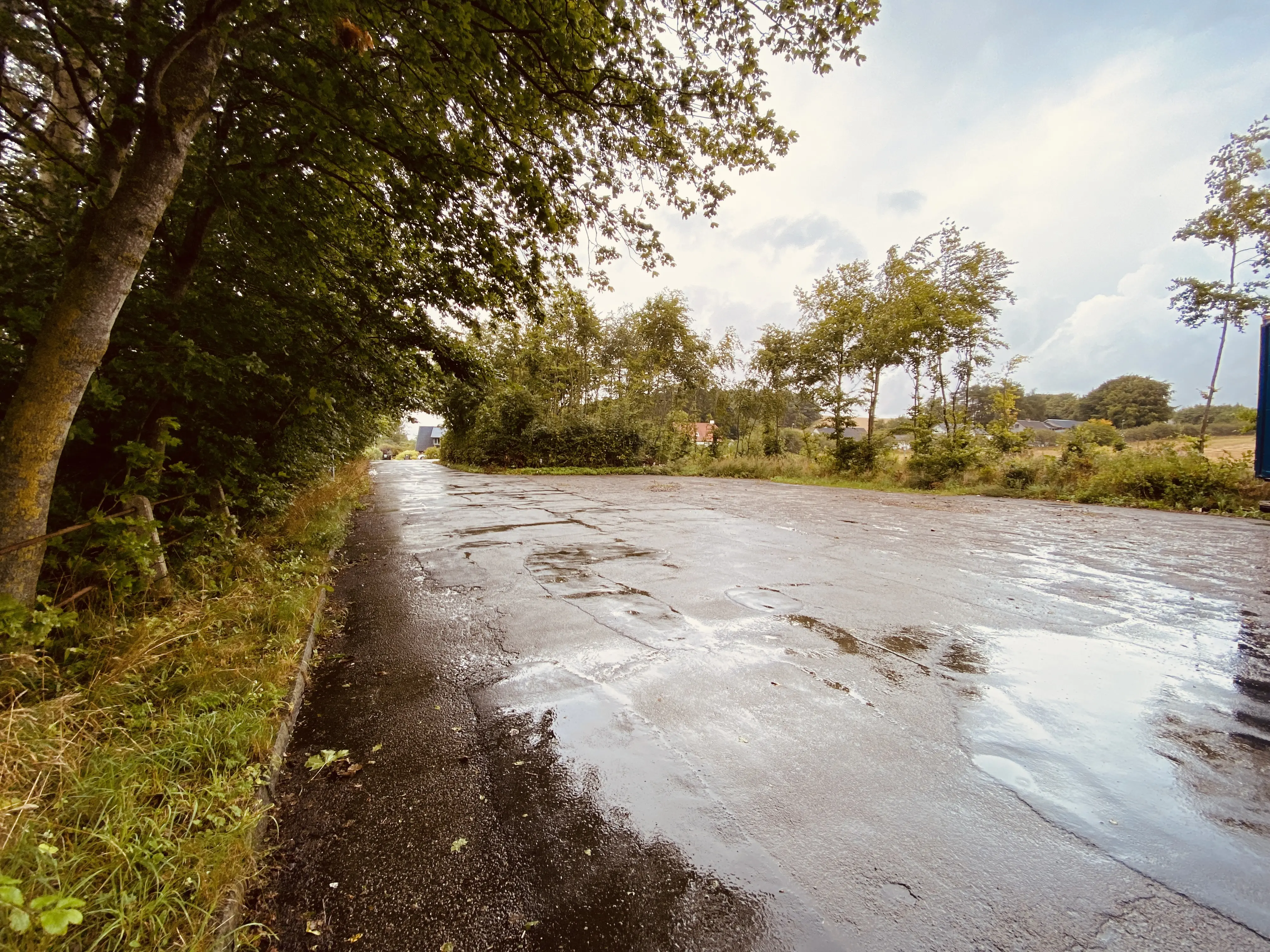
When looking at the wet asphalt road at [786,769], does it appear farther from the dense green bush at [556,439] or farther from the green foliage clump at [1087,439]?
the dense green bush at [556,439]

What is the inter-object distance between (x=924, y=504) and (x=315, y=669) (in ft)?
41.4

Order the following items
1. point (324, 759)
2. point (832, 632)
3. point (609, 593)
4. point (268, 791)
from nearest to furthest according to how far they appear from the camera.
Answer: point (268, 791), point (324, 759), point (832, 632), point (609, 593)

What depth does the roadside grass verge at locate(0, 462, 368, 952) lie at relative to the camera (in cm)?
133

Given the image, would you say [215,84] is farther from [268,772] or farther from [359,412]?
[268,772]

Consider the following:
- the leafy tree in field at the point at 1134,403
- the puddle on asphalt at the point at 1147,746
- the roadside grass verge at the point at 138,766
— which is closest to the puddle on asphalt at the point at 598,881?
the roadside grass verge at the point at 138,766

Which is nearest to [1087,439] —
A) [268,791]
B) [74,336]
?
[268,791]

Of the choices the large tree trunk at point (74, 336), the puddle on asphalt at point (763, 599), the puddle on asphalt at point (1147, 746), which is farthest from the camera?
the puddle on asphalt at point (763, 599)

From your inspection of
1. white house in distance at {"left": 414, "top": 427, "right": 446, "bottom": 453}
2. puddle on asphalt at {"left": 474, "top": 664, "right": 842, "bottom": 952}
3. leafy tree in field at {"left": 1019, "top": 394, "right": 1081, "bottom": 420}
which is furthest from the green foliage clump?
white house in distance at {"left": 414, "top": 427, "right": 446, "bottom": 453}

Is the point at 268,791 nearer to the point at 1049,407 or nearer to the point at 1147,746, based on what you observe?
the point at 1147,746

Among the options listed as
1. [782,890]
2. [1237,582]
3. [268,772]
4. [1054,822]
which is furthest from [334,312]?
[1237,582]

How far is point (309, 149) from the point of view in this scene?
3959mm

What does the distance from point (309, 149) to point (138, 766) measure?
4.46m

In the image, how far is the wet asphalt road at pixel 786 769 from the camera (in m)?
1.52

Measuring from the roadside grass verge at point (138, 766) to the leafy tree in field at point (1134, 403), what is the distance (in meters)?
48.8
